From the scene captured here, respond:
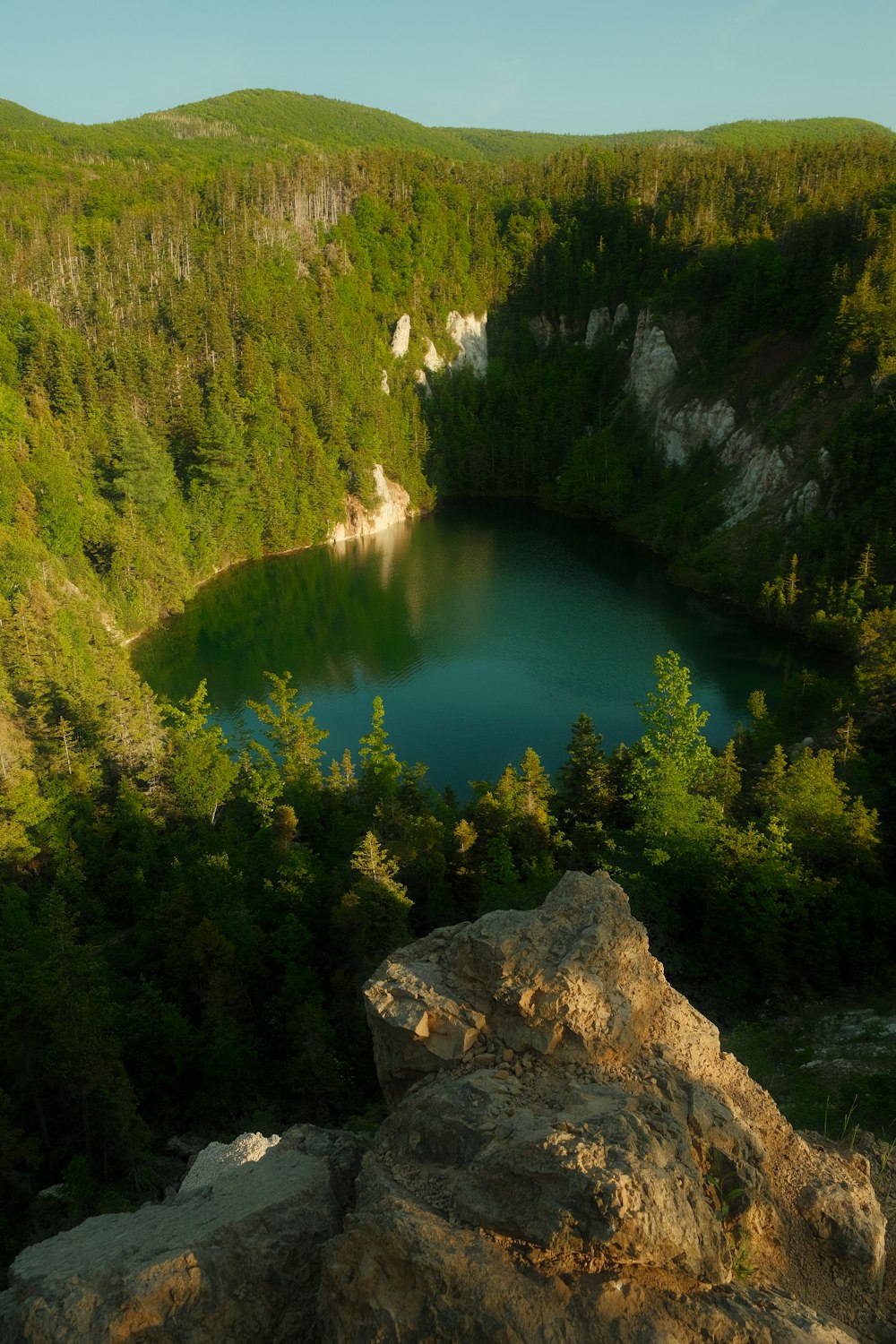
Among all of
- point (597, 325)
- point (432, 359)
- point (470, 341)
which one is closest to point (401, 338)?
point (432, 359)

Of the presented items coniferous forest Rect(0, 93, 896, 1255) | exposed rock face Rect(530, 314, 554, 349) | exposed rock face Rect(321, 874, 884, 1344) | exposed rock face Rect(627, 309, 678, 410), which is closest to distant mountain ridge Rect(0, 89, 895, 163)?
coniferous forest Rect(0, 93, 896, 1255)

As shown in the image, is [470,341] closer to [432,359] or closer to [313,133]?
[432,359]

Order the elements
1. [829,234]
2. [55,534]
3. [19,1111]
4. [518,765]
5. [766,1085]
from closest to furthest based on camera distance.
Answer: [766,1085], [19,1111], [518,765], [55,534], [829,234]

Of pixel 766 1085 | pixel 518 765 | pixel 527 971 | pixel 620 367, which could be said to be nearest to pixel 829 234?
pixel 620 367

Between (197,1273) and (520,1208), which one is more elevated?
(520,1208)

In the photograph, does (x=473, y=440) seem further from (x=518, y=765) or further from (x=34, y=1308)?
(x=34, y=1308)
